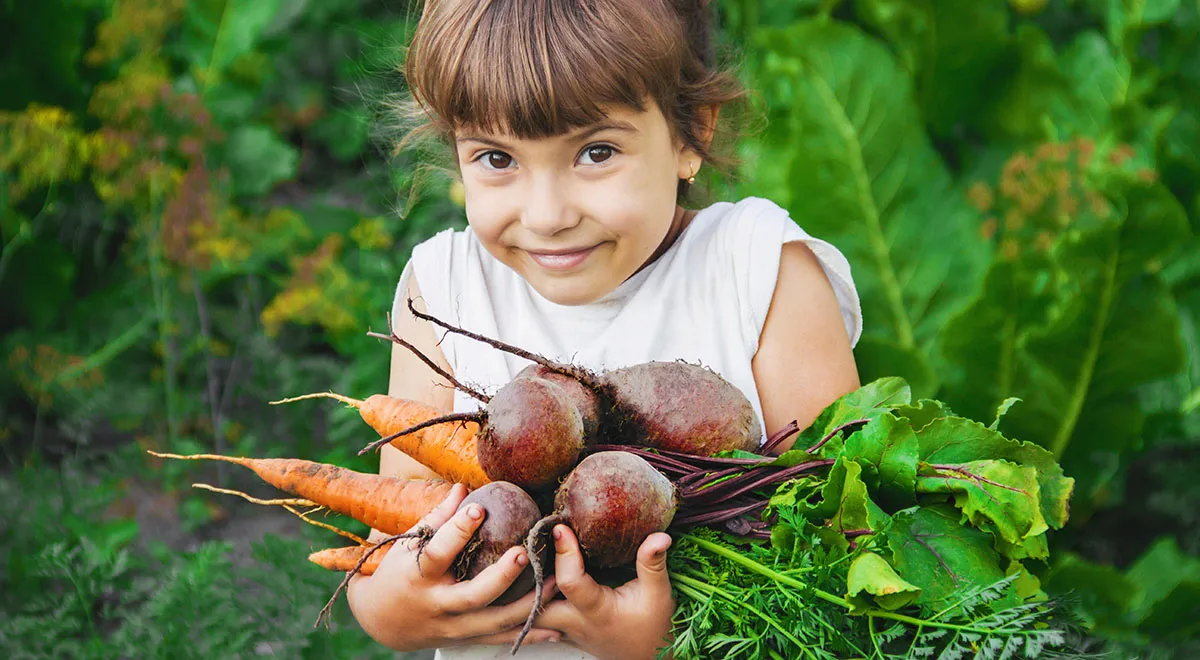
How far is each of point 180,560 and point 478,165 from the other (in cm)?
181

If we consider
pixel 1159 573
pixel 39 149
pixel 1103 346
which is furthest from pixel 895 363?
pixel 39 149

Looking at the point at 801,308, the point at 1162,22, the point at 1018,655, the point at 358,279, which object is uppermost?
the point at 1162,22

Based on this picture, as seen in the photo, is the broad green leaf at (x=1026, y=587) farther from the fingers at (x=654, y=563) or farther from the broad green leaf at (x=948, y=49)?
the broad green leaf at (x=948, y=49)

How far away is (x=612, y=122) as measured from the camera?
160cm

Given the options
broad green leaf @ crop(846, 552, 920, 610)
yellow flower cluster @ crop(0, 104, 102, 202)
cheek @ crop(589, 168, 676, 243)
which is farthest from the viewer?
yellow flower cluster @ crop(0, 104, 102, 202)

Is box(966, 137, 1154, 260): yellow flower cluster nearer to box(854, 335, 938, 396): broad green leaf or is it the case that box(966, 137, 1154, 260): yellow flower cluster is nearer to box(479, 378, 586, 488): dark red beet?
box(854, 335, 938, 396): broad green leaf

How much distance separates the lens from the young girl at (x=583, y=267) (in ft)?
5.01

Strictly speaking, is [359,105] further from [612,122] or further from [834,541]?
[834,541]

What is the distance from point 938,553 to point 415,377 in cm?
95

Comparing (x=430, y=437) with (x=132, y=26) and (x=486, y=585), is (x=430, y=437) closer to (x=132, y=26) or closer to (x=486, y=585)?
(x=486, y=585)

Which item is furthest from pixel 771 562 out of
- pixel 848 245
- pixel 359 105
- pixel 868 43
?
pixel 359 105

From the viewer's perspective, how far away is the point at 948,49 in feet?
11.7

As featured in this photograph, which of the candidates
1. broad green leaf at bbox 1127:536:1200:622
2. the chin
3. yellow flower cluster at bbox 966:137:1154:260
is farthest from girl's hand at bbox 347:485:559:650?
yellow flower cluster at bbox 966:137:1154:260

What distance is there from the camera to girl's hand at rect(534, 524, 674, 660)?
56.8 inches
